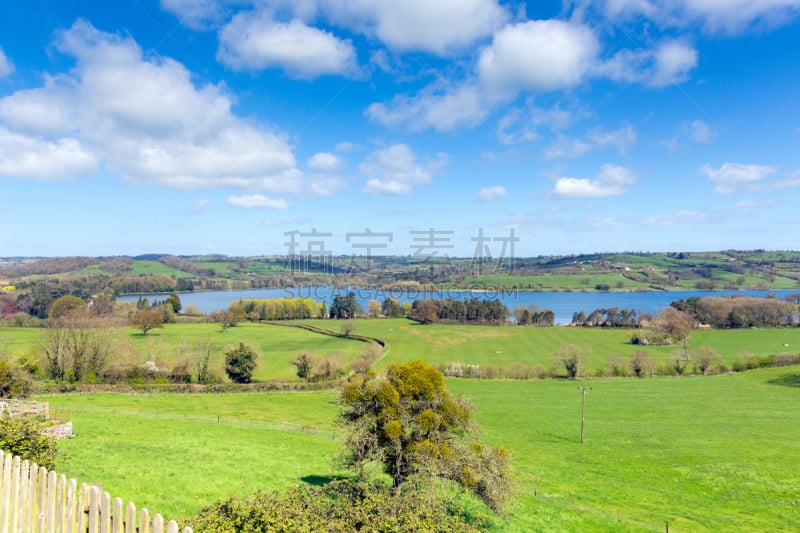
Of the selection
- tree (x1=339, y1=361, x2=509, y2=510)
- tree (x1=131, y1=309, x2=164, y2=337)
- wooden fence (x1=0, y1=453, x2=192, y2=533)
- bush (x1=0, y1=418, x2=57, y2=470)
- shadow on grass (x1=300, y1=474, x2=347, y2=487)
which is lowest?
tree (x1=131, y1=309, x2=164, y2=337)

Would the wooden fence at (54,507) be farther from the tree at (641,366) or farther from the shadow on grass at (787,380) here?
the shadow on grass at (787,380)

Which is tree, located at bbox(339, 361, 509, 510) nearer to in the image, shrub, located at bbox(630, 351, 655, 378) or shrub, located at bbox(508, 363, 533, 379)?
shrub, located at bbox(508, 363, 533, 379)

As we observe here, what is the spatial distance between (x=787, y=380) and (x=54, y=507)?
86.7 m

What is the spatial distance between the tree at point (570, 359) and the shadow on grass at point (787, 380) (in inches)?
1046

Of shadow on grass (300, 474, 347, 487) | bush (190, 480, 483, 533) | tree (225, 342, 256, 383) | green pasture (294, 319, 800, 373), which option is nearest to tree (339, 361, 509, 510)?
shadow on grass (300, 474, 347, 487)

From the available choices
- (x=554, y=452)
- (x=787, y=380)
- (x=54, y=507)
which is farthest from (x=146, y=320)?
(x=787, y=380)

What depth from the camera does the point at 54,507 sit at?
6.40 m

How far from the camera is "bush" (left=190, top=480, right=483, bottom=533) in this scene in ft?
22.1

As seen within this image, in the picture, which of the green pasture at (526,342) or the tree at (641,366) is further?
the green pasture at (526,342)

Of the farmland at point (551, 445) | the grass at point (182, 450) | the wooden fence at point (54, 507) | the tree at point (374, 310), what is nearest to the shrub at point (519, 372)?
the farmland at point (551, 445)

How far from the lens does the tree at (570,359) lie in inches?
2699

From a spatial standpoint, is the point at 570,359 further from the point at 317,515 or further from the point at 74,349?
the point at 317,515

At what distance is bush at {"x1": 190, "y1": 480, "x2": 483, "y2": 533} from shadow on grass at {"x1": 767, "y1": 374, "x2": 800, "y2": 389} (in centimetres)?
7746

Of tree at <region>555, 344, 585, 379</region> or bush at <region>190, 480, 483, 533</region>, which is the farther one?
tree at <region>555, 344, 585, 379</region>
